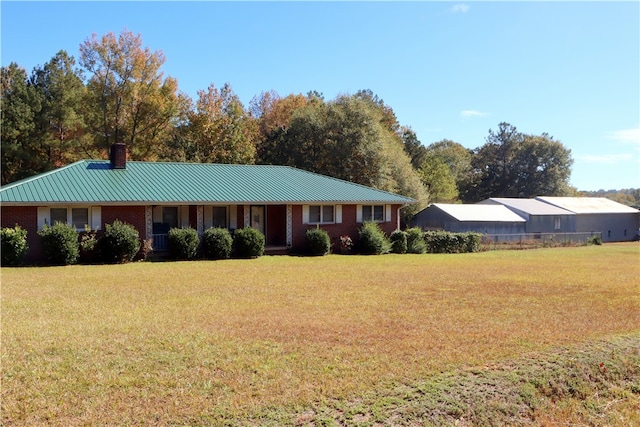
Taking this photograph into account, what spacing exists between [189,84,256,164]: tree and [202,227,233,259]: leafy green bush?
63.3 ft

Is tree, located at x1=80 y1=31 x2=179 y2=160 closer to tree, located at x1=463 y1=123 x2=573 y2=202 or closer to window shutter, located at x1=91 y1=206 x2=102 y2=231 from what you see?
window shutter, located at x1=91 y1=206 x2=102 y2=231

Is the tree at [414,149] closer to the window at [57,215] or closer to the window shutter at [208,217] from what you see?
the window shutter at [208,217]

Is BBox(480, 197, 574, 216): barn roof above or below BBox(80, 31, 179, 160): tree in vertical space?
below

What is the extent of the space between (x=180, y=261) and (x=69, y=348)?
1455 cm

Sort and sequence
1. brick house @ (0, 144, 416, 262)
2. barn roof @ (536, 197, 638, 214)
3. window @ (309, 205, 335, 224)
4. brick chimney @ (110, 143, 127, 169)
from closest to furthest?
brick house @ (0, 144, 416, 262)
brick chimney @ (110, 143, 127, 169)
window @ (309, 205, 335, 224)
barn roof @ (536, 197, 638, 214)

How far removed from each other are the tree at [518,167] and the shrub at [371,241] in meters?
45.9

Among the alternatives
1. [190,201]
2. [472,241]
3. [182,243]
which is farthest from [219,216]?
[472,241]

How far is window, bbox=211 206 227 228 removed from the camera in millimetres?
25953

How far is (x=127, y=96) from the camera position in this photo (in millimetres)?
39844

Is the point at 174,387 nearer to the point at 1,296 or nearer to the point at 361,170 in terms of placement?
the point at 1,296

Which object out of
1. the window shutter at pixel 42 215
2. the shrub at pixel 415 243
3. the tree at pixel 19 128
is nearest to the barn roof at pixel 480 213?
the shrub at pixel 415 243

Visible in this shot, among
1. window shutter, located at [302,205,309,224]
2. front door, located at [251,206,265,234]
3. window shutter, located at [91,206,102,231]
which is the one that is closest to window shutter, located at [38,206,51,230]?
window shutter, located at [91,206,102,231]

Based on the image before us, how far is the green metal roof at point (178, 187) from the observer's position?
21.2 meters

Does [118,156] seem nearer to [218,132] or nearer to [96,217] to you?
[96,217]
